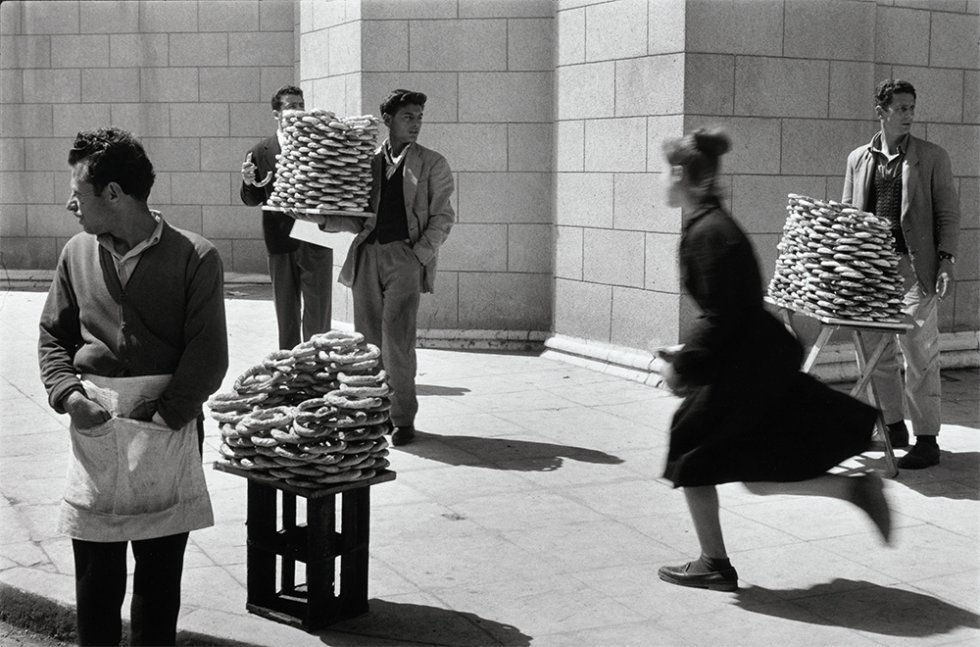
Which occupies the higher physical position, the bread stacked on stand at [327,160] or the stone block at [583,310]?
the bread stacked on stand at [327,160]

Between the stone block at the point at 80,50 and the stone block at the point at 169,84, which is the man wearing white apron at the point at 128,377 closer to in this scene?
the stone block at the point at 169,84

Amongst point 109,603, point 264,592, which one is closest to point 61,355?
point 109,603

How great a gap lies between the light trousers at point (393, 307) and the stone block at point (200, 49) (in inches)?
342

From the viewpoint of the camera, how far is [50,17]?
53.1ft

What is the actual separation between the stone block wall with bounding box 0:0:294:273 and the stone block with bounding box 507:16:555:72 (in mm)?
5301

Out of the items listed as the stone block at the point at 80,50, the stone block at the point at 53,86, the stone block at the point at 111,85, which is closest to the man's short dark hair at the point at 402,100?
the stone block at the point at 111,85

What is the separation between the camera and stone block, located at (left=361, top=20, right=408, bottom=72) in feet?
36.6

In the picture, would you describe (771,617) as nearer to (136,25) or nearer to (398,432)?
(398,432)

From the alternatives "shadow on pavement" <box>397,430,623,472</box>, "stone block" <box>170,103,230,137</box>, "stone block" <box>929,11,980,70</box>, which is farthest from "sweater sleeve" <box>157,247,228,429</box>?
"stone block" <box>170,103,230,137</box>

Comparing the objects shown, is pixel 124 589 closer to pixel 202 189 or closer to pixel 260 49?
pixel 202 189

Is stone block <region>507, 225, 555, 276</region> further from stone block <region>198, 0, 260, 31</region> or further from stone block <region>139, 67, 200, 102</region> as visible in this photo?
stone block <region>139, 67, 200, 102</region>

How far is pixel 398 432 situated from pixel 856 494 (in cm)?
355

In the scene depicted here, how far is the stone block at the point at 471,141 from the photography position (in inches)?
443

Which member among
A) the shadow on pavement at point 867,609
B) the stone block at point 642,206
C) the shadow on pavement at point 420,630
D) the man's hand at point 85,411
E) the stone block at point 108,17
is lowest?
the shadow on pavement at point 420,630
